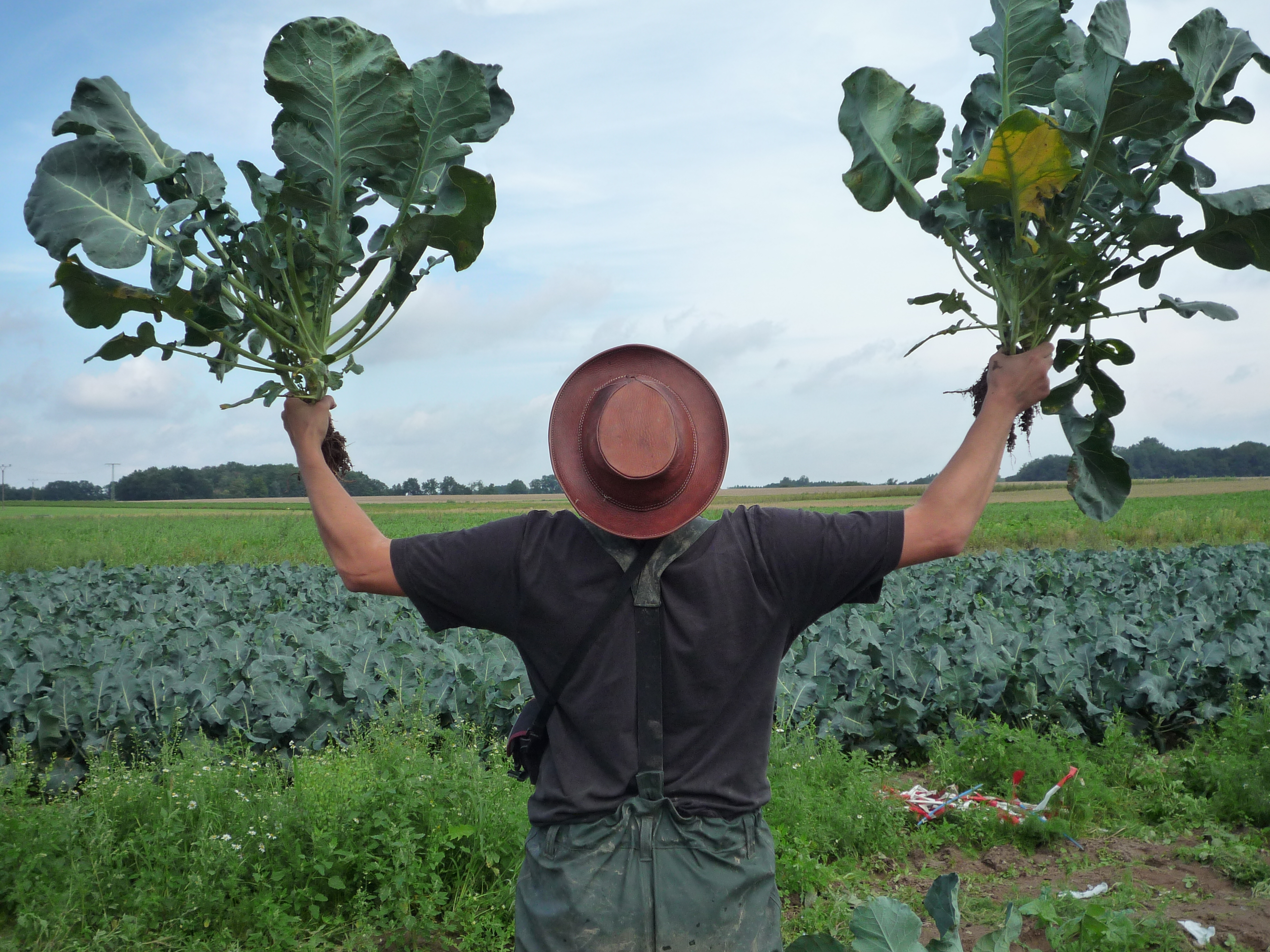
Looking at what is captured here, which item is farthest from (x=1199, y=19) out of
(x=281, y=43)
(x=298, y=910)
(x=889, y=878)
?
(x=298, y=910)

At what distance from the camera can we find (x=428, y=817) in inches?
195

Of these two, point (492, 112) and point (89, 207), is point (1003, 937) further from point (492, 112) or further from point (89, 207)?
point (89, 207)

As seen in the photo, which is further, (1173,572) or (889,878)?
(1173,572)

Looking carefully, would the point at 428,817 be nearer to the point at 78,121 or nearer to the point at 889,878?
the point at 889,878

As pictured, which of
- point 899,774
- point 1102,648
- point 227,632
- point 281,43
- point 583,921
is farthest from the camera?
point 227,632

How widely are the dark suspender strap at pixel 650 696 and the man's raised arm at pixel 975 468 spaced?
0.67 meters

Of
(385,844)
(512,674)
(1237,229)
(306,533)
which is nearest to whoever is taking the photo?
(1237,229)

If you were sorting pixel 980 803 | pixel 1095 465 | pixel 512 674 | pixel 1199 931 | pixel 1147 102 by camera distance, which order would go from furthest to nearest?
pixel 512 674
pixel 980 803
pixel 1199 931
pixel 1095 465
pixel 1147 102

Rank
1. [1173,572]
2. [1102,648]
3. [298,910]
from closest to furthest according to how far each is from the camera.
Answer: [298,910]
[1102,648]
[1173,572]

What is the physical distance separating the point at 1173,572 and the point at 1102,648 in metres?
8.82

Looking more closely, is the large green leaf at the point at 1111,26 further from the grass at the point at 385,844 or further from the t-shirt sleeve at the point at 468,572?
the grass at the point at 385,844

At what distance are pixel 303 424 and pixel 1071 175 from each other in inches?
84.3

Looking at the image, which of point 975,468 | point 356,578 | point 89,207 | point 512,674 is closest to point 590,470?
point 356,578

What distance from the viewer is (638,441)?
2238 millimetres
